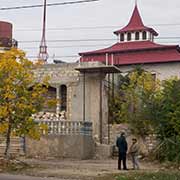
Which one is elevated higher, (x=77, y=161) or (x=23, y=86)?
(x=23, y=86)

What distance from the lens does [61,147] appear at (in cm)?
3216

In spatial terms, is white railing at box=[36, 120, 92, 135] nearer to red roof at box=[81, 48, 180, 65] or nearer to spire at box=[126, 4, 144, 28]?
red roof at box=[81, 48, 180, 65]

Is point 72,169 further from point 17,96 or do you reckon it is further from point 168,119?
point 168,119

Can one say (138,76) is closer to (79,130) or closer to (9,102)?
(79,130)

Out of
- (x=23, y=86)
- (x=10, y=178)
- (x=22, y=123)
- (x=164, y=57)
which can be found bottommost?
(x=10, y=178)

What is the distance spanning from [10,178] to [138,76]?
27628 mm

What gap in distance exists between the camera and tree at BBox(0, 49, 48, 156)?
25953mm

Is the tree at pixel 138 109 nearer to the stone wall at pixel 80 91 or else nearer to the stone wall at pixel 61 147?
the stone wall at pixel 80 91

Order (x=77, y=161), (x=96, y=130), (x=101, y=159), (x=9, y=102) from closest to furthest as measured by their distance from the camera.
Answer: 1. (x=9, y=102)
2. (x=77, y=161)
3. (x=101, y=159)
4. (x=96, y=130)

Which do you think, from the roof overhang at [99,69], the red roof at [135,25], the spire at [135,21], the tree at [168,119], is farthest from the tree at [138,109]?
the spire at [135,21]

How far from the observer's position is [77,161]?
3055 centimetres

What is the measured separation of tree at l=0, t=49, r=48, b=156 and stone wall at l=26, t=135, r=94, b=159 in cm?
558

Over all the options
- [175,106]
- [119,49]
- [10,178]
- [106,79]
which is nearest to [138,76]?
[106,79]

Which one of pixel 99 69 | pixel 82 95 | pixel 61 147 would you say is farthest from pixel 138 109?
pixel 61 147
